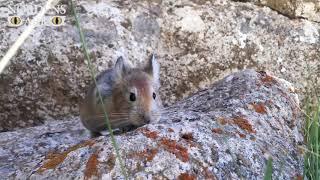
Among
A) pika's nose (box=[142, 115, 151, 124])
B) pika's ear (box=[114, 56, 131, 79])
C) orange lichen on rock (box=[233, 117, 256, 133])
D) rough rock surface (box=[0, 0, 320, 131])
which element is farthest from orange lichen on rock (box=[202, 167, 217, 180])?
rough rock surface (box=[0, 0, 320, 131])

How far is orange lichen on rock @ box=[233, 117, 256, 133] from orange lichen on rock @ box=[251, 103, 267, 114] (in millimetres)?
295

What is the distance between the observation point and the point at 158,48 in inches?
250

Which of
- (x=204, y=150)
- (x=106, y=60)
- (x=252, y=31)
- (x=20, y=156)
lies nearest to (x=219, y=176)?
(x=204, y=150)

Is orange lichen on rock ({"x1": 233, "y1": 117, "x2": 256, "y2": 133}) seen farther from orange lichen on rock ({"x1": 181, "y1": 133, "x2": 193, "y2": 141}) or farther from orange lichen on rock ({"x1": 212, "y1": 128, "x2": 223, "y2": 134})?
orange lichen on rock ({"x1": 181, "y1": 133, "x2": 193, "y2": 141})

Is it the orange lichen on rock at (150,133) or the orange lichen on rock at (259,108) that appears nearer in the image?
the orange lichen on rock at (150,133)

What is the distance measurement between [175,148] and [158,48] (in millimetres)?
3498

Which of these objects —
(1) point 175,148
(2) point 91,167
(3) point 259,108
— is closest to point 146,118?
(3) point 259,108

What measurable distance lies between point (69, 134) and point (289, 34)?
2.94 m

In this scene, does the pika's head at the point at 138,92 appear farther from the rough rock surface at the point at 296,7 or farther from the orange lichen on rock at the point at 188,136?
the rough rock surface at the point at 296,7

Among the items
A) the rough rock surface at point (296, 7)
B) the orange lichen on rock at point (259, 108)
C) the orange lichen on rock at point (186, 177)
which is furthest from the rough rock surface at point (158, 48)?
the orange lichen on rock at point (186, 177)

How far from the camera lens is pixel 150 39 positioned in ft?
20.8

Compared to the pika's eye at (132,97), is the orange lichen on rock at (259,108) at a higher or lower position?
higher

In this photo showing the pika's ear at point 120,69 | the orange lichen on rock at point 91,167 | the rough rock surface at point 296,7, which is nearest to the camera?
the orange lichen on rock at point 91,167

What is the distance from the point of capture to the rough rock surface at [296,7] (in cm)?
665
